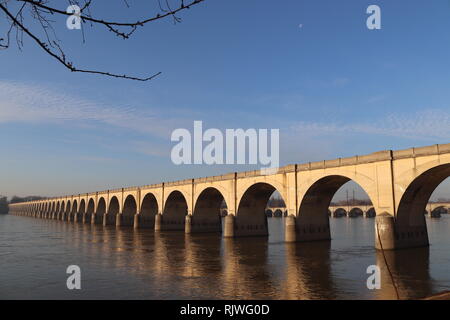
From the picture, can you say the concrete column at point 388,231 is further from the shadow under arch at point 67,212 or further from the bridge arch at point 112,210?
the shadow under arch at point 67,212

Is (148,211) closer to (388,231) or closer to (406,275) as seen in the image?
(388,231)

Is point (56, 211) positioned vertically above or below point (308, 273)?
above

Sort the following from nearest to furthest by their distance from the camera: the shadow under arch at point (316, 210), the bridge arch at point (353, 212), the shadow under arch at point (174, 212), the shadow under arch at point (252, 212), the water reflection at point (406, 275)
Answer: the water reflection at point (406, 275) < the shadow under arch at point (316, 210) < the shadow under arch at point (252, 212) < the shadow under arch at point (174, 212) < the bridge arch at point (353, 212)

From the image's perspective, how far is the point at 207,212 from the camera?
60938 millimetres

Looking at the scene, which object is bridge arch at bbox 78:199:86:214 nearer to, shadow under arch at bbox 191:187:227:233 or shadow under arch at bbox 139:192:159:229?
shadow under arch at bbox 139:192:159:229

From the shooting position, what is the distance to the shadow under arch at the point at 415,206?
31422 mm

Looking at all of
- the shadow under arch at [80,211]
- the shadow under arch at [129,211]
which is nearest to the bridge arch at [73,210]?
the shadow under arch at [80,211]

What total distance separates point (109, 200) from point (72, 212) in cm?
3296

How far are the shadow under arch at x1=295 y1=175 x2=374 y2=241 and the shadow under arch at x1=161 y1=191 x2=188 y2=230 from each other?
29067 millimetres

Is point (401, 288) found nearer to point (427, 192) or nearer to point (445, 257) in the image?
point (445, 257)

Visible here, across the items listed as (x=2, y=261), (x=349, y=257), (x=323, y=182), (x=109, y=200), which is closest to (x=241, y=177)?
(x=323, y=182)

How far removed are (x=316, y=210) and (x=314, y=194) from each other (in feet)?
7.14

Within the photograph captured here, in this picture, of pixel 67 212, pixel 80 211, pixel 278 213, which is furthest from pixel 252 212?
pixel 278 213

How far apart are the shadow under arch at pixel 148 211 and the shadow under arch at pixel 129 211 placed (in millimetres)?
5663
